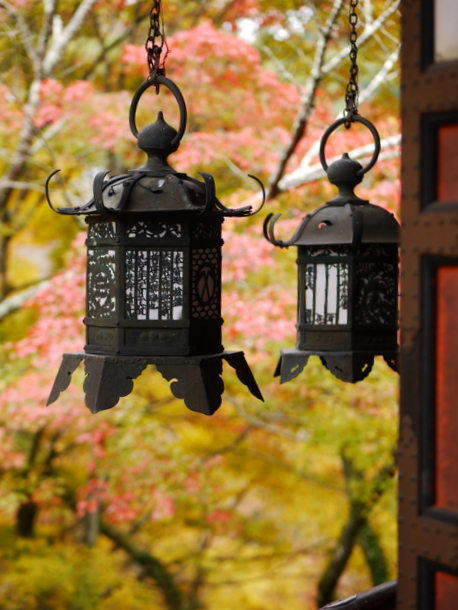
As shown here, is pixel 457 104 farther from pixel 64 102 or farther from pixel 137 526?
pixel 137 526

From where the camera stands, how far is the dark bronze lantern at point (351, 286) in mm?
2611

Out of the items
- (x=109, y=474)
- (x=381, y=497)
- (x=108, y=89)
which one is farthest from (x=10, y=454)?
(x=108, y=89)

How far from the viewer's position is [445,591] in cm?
172

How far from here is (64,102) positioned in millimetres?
6020

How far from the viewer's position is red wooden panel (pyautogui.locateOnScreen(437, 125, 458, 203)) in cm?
172

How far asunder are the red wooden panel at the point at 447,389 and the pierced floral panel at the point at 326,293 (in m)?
0.90

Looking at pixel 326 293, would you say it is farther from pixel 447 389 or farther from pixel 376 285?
pixel 447 389

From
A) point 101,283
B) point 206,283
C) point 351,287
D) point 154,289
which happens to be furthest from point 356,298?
point 101,283

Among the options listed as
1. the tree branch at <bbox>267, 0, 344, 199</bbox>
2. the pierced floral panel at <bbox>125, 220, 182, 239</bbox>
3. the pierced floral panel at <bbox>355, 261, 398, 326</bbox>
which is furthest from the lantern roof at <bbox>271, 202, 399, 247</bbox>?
the tree branch at <bbox>267, 0, 344, 199</bbox>

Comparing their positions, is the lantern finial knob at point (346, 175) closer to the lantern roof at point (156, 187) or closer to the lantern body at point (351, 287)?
the lantern body at point (351, 287)

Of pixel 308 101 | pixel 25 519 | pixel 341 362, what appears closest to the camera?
pixel 341 362

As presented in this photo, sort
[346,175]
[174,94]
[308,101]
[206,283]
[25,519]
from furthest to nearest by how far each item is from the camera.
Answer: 1. [25,519]
2. [308,101]
3. [346,175]
4. [206,283]
5. [174,94]

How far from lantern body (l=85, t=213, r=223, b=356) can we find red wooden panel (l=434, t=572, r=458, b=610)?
0.88 meters

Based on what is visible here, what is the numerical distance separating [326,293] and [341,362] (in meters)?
0.26
